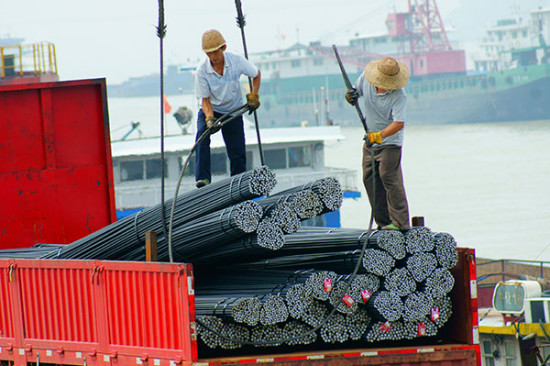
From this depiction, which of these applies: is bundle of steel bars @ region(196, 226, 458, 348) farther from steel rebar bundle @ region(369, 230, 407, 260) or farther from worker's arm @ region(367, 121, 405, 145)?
worker's arm @ region(367, 121, 405, 145)

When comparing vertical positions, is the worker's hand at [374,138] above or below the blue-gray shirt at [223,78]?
below

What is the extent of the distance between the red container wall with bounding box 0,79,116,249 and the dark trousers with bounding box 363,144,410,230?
400cm

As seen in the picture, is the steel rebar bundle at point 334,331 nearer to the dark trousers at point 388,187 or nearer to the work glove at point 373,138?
the dark trousers at point 388,187

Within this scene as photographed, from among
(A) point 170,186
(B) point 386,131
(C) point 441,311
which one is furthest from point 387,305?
(A) point 170,186

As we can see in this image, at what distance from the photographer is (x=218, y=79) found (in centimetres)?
845

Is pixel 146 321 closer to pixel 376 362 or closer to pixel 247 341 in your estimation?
pixel 247 341

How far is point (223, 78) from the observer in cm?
845

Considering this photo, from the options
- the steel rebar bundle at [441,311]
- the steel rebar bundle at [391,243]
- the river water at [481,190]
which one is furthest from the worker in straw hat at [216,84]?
the river water at [481,190]

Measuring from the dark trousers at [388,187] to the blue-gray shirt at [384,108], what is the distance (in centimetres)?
14

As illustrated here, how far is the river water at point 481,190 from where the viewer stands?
32062 mm

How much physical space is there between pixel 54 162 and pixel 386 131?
479 cm

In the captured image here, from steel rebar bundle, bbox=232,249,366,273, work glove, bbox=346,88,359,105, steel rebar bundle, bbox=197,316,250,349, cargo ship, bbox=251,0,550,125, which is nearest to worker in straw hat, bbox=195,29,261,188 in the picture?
work glove, bbox=346,88,359,105

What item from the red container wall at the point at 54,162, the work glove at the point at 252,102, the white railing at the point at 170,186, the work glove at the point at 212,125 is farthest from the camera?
the white railing at the point at 170,186

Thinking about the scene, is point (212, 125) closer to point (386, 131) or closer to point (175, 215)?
point (175, 215)
